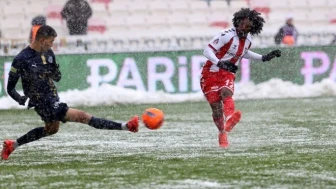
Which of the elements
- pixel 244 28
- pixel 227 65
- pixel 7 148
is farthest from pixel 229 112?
pixel 7 148

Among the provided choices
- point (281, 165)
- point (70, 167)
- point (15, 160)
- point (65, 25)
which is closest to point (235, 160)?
point (281, 165)

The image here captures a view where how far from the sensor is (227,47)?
12203mm

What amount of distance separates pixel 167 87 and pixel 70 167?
34.0ft

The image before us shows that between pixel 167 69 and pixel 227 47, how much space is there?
8097 millimetres

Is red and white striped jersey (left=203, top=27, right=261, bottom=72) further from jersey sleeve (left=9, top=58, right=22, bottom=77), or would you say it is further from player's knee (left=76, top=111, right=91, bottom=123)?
jersey sleeve (left=9, top=58, right=22, bottom=77)

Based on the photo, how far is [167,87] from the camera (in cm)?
2028

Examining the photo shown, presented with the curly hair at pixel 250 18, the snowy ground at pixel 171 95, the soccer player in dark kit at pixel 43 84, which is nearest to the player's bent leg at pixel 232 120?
the curly hair at pixel 250 18

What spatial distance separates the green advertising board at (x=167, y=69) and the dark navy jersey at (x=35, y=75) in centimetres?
855

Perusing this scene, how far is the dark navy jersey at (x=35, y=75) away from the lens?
1051 cm

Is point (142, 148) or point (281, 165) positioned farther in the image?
point (142, 148)

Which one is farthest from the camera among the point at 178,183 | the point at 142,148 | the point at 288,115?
the point at 288,115

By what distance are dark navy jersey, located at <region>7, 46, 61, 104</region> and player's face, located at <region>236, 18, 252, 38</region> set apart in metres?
2.61

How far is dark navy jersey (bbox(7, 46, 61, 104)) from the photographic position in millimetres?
10508

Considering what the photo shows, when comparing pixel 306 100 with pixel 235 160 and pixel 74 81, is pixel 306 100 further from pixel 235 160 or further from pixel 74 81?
pixel 235 160
